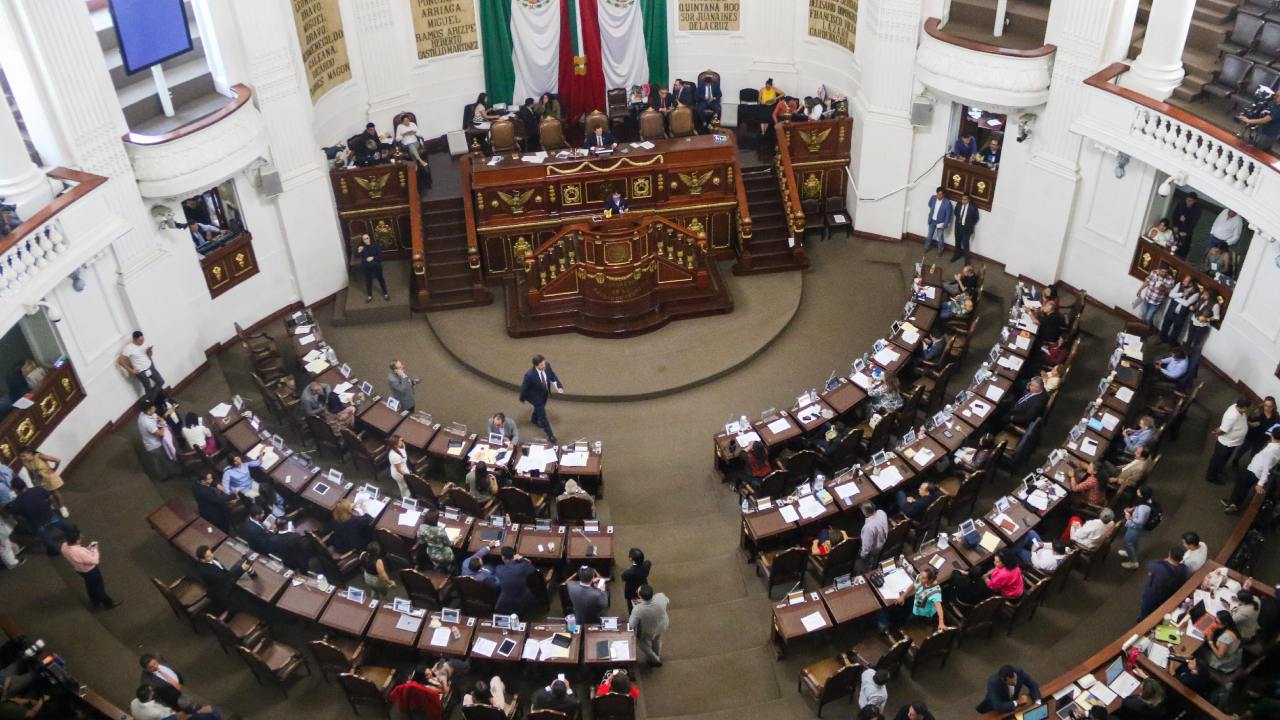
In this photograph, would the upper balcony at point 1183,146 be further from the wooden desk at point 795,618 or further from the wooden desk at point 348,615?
the wooden desk at point 348,615

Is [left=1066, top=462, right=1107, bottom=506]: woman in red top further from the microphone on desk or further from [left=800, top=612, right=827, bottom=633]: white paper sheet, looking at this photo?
the microphone on desk

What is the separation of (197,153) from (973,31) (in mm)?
12569

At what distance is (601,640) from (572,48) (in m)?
13.2

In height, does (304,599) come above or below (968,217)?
below

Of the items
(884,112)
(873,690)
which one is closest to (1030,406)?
(873,690)

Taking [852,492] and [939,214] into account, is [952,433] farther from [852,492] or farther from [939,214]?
[939,214]

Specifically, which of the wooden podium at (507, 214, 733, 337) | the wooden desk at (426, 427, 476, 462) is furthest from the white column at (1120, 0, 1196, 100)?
the wooden desk at (426, 427, 476, 462)

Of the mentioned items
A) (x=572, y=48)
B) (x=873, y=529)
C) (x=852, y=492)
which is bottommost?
(x=852, y=492)

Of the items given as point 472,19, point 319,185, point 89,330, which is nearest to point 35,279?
point 89,330

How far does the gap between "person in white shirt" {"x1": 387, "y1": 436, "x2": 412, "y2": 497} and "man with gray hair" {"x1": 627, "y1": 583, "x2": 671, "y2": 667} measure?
3.94 m

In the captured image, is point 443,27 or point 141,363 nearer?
point 141,363

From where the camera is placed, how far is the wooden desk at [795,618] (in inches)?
489

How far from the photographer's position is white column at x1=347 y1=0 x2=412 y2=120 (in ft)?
65.1

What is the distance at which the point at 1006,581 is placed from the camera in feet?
40.8
